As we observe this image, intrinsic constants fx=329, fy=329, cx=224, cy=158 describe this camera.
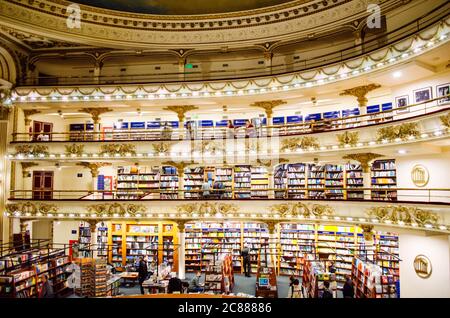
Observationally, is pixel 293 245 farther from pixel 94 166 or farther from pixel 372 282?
pixel 94 166

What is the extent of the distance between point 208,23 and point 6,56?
9.40 metres

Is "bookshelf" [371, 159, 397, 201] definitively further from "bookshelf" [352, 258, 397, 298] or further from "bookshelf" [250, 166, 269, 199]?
"bookshelf" [250, 166, 269, 199]

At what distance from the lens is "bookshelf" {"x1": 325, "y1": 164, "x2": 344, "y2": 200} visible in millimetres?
13898

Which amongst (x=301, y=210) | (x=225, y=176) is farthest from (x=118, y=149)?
(x=301, y=210)

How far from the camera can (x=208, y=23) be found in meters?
15.6

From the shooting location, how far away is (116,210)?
1403cm

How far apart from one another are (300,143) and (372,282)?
568cm

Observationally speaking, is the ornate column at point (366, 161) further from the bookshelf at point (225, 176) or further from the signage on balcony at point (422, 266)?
the bookshelf at point (225, 176)

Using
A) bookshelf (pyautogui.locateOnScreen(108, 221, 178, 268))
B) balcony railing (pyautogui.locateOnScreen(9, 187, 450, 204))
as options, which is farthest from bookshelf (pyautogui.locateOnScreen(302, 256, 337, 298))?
bookshelf (pyautogui.locateOnScreen(108, 221, 178, 268))

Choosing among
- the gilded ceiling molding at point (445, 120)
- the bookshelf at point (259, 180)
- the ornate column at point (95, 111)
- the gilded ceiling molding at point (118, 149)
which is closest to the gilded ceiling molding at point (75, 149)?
the gilded ceiling molding at point (118, 149)

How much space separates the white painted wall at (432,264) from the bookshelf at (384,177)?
216 centimetres

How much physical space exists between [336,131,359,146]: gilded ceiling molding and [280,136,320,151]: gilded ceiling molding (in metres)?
0.87

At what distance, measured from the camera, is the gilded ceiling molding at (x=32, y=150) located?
14.5 m
